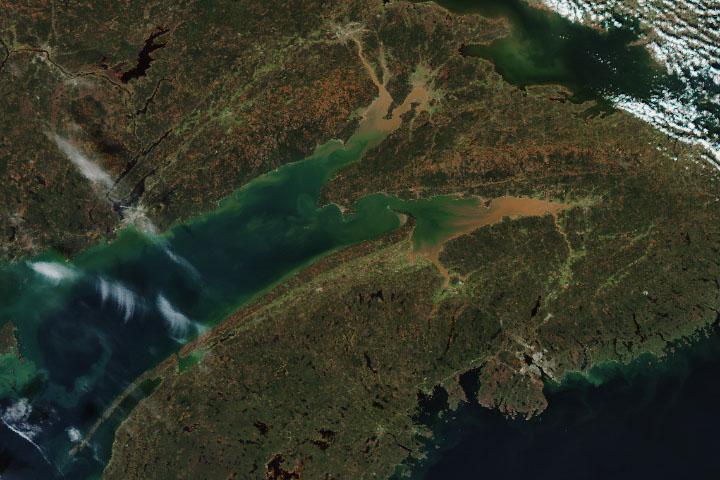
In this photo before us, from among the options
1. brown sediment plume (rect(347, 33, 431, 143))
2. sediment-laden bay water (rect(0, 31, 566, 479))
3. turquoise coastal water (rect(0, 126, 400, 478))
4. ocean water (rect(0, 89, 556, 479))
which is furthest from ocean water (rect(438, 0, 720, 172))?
turquoise coastal water (rect(0, 126, 400, 478))

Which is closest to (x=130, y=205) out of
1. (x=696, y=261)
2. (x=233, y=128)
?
(x=233, y=128)

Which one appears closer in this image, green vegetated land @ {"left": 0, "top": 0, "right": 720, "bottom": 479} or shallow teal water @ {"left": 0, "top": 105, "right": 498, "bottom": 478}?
green vegetated land @ {"left": 0, "top": 0, "right": 720, "bottom": 479}

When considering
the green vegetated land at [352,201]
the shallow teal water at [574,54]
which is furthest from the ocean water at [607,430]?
the shallow teal water at [574,54]

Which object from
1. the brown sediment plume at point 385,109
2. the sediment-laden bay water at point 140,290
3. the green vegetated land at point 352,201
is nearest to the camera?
the green vegetated land at point 352,201

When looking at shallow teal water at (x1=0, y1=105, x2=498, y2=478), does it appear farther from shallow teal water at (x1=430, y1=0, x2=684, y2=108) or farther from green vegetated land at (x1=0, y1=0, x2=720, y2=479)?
shallow teal water at (x1=430, y1=0, x2=684, y2=108)

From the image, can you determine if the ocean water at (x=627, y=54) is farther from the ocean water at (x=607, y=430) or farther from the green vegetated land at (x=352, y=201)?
the ocean water at (x=607, y=430)

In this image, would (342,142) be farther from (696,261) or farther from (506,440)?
(696,261)
